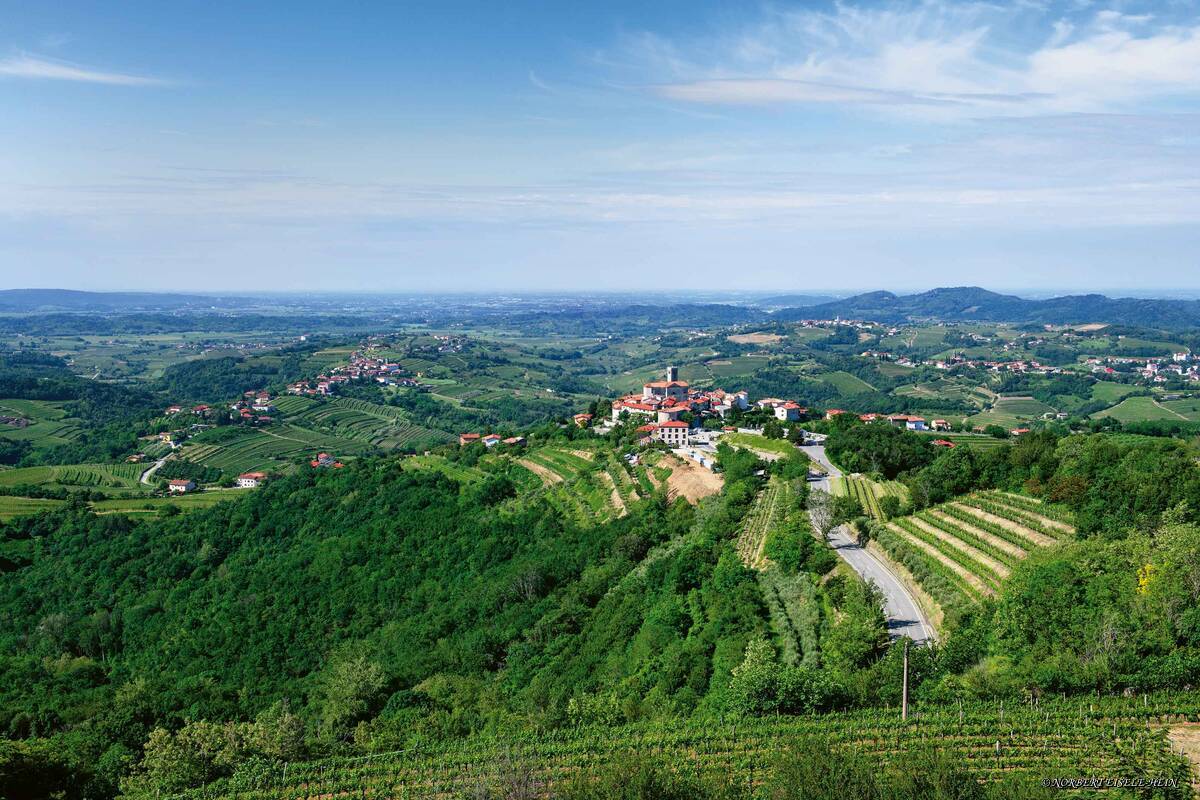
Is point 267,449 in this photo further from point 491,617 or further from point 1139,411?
point 1139,411

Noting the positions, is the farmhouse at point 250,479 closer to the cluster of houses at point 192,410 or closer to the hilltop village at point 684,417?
the hilltop village at point 684,417

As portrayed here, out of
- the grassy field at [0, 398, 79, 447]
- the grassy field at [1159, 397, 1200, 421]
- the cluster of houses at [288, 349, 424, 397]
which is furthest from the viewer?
the cluster of houses at [288, 349, 424, 397]

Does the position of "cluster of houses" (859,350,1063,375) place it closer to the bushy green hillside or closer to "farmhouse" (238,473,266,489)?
the bushy green hillside

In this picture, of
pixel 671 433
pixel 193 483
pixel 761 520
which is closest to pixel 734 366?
pixel 671 433

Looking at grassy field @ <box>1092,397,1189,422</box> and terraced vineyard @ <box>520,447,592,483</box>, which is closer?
terraced vineyard @ <box>520,447,592,483</box>

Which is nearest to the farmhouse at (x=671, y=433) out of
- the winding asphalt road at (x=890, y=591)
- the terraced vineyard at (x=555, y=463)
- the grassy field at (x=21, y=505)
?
the terraced vineyard at (x=555, y=463)

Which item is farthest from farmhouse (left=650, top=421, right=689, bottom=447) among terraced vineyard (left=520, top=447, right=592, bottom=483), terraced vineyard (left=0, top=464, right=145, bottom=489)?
terraced vineyard (left=0, top=464, right=145, bottom=489)
